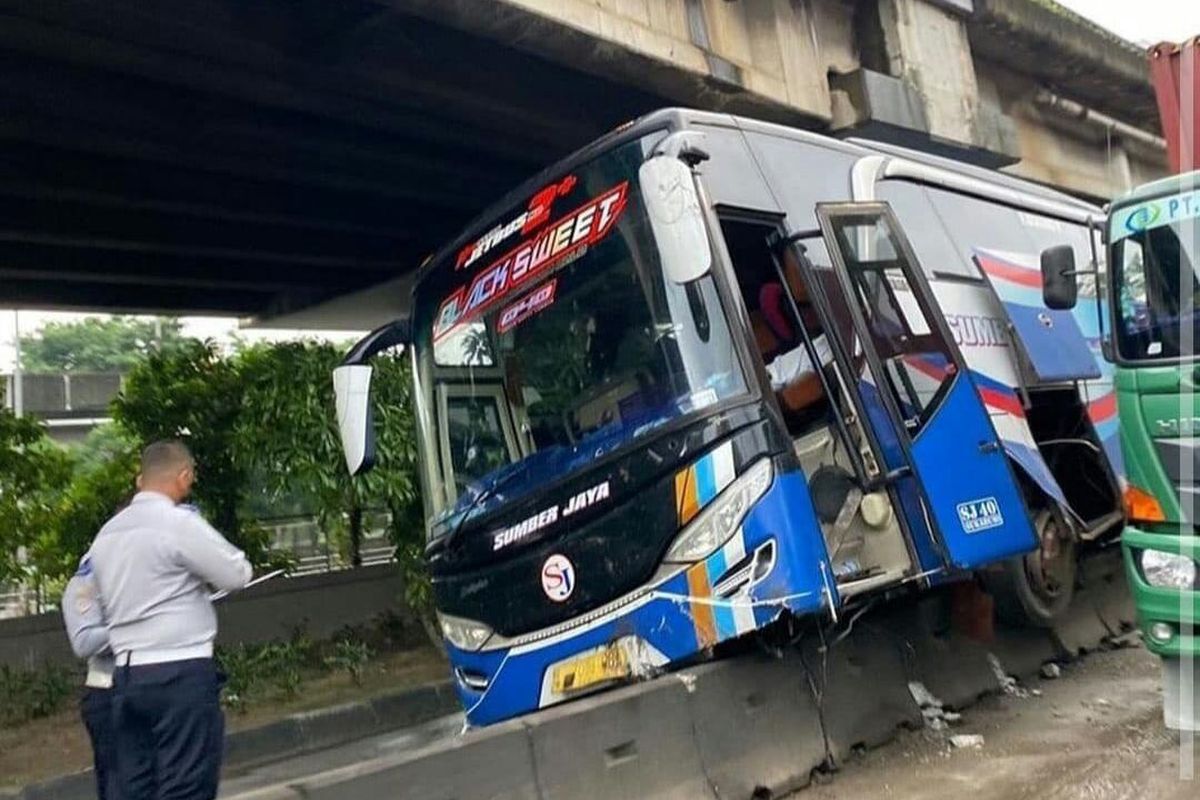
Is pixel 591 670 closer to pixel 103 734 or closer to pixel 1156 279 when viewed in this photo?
pixel 103 734

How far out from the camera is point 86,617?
4.26m

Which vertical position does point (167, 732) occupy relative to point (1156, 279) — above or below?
below

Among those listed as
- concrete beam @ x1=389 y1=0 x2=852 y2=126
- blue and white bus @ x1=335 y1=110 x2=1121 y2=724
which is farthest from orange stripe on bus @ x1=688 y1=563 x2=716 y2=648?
concrete beam @ x1=389 y1=0 x2=852 y2=126

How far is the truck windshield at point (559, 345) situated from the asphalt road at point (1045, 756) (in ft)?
6.53

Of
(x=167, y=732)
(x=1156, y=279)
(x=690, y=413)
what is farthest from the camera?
(x=1156, y=279)

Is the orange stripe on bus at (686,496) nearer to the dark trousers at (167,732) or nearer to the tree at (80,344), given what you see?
the dark trousers at (167,732)

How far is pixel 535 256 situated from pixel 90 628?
2.84 metres

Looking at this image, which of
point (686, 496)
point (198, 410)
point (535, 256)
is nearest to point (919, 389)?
point (686, 496)

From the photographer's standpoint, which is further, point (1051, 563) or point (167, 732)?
point (1051, 563)

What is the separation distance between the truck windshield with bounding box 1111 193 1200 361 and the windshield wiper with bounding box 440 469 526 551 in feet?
9.87

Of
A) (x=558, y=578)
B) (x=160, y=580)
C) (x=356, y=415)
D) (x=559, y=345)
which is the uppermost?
(x=559, y=345)

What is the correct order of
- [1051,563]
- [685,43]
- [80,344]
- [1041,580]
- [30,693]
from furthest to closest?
[80,344] → [685,43] → [30,693] → [1051,563] → [1041,580]

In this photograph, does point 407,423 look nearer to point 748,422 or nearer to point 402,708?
point 402,708

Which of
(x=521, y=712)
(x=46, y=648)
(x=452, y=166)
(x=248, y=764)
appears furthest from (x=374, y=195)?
(x=521, y=712)
